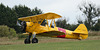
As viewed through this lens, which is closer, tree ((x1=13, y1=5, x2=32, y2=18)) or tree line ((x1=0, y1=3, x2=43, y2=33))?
tree line ((x1=0, y1=3, x2=43, y2=33))

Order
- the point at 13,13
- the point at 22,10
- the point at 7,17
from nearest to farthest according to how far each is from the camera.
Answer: the point at 7,17
the point at 13,13
the point at 22,10

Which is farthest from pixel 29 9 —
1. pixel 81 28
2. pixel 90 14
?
pixel 81 28

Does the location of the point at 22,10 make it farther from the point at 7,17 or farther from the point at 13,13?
the point at 7,17

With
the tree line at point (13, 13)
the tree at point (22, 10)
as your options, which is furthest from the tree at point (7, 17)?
the tree at point (22, 10)

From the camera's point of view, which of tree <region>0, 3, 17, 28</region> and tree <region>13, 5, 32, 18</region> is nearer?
tree <region>0, 3, 17, 28</region>

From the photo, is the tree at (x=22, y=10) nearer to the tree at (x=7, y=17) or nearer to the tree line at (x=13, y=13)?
the tree line at (x=13, y=13)

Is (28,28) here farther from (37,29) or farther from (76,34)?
(76,34)

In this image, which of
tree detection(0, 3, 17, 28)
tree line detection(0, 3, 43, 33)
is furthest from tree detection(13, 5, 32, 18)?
tree detection(0, 3, 17, 28)

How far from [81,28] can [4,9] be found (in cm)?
3492

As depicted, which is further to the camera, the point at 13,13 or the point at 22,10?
the point at 22,10

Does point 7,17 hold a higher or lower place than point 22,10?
lower

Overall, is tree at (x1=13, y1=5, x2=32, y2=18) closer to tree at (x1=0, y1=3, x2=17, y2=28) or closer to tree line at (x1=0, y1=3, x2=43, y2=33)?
tree line at (x1=0, y1=3, x2=43, y2=33)

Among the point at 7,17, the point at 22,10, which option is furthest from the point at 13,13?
the point at 22,10

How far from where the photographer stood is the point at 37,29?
62.0 ft
